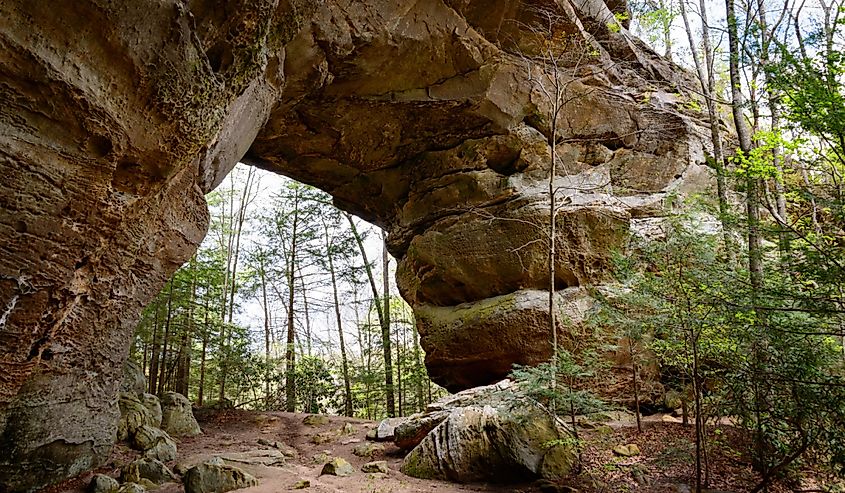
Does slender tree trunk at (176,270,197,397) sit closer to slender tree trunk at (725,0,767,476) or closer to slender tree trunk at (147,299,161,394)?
slender tree trunk at (147,299,161,394)

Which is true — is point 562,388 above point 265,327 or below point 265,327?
below

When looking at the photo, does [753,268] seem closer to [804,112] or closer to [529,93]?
[804,112]

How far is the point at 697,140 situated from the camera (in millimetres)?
12031

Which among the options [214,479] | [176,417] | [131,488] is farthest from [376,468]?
[176,417]

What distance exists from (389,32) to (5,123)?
690 cm

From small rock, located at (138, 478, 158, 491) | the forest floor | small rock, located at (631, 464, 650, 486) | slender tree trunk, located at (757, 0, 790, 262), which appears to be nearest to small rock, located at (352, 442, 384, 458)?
the forest floor

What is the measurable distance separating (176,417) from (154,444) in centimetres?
204

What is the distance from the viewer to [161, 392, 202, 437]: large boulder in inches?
392

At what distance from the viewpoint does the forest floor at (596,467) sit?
19.4ft

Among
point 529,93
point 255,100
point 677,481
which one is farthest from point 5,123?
point 529,93

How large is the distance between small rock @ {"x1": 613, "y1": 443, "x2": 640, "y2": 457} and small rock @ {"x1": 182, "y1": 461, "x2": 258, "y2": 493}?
559cm

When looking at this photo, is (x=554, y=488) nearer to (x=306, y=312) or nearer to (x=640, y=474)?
(x=640, y=474)

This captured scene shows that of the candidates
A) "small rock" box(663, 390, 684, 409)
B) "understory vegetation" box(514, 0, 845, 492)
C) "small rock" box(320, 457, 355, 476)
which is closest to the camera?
"understory vegetation" box(514, 0, 845, 492)

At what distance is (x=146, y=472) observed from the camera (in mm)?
6219
